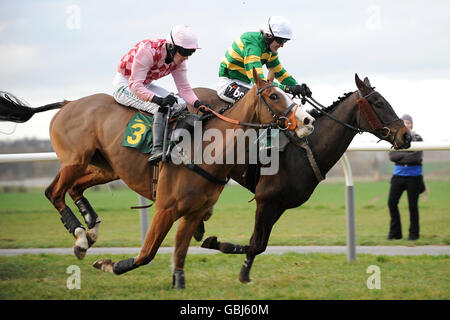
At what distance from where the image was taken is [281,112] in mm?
5000

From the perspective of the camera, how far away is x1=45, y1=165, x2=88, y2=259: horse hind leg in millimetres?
5449

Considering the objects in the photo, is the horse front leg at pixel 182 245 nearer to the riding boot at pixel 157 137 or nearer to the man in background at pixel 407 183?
the riding boot at pixel 157 137

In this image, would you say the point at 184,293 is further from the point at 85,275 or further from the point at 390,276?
the point at 390,276

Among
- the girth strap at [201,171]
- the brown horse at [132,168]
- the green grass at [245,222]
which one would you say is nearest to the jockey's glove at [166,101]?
the brown horse at [132,168]

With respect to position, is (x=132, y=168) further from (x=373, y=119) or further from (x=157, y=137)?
(x=373, y=119)

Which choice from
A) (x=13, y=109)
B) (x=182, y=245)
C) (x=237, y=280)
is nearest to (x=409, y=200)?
(x=237, y=280)

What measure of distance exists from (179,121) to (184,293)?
146 centimetres

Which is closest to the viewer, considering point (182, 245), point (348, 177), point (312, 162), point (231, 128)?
point (231, 128)

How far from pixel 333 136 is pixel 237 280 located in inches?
63.9

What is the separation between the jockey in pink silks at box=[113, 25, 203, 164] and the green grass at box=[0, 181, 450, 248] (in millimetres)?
3200

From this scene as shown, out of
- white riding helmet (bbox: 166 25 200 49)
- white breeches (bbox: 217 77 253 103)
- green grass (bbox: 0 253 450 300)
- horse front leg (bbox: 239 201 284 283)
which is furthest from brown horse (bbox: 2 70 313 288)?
white breeches (bbox: 217 77 253 103)

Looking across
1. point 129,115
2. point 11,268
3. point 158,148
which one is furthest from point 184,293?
point 11,268

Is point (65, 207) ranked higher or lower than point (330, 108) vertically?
lower
